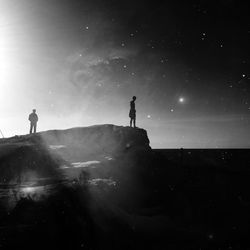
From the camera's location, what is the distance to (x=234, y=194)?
81.9 feet

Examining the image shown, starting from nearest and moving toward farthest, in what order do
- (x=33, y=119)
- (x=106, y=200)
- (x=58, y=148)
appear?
(x=106, y=200), (x=58, y=148), (x=33, y=119)

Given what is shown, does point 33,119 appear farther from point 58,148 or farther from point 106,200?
point 106,200

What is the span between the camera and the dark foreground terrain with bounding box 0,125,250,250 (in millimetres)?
10145

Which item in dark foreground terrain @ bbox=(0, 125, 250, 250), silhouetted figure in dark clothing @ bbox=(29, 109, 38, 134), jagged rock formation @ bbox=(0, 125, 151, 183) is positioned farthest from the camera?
silhouetted figure in dark clothing @ bbox=(29, 109, 38, 134)

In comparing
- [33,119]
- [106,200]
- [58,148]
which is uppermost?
[33,119]

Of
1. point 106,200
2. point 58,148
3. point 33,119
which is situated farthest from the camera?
point 33,119

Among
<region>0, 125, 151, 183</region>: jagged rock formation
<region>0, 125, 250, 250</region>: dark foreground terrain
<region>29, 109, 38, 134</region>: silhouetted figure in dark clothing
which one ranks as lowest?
<region>0, 125, 250, 250</region>: dark foreground terrain

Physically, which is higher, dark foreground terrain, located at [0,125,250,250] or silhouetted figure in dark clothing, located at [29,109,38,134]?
silhouetted figure in dark clothing, located at [29,109,38,134]

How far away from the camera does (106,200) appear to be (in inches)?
579

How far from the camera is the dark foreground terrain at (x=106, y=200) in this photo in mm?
10145

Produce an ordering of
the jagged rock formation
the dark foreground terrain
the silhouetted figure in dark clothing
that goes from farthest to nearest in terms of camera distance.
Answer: the silhouetted figure in dark clothing → the jagged rock formation → the dark foreground terrain

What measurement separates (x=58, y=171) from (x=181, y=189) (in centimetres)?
1199

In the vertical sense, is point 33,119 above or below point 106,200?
above

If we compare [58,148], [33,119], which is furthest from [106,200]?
[33,119]
